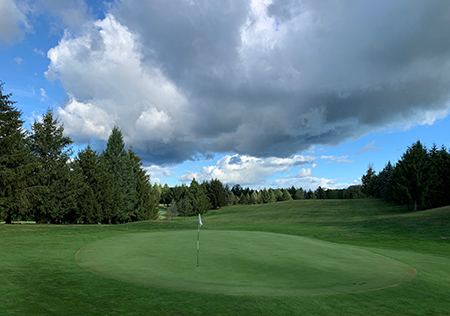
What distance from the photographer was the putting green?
27.1 feet

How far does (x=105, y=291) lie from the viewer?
7.26m

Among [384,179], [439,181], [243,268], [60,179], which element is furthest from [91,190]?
[384,179]

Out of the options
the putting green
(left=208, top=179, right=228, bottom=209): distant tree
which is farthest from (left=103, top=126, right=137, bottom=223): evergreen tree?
(left=208, top=179, right=228, bottom=209): distant tree

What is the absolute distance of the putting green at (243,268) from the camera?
8.27 meters

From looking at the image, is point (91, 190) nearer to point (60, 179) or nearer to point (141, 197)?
point (60, 179)

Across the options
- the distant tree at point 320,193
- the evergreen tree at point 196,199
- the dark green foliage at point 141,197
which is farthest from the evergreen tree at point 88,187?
the distant tree at point 320,193

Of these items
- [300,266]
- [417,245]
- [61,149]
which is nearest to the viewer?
[300,266]

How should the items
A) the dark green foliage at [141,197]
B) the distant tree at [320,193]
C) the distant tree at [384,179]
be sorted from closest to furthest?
the dark green foliage at [141,197]
the distant tree at [384,179]
the distant tree at [320,193]

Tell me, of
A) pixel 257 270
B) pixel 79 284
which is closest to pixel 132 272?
pixel 79 284

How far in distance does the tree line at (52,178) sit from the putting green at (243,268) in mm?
17883

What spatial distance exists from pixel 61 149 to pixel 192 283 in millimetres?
33198

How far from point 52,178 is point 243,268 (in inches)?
1230

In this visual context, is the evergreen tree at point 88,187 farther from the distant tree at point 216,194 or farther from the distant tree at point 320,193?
the distant tree at point 320,193

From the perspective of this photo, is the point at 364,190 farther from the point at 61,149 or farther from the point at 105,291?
the point at 105,291
